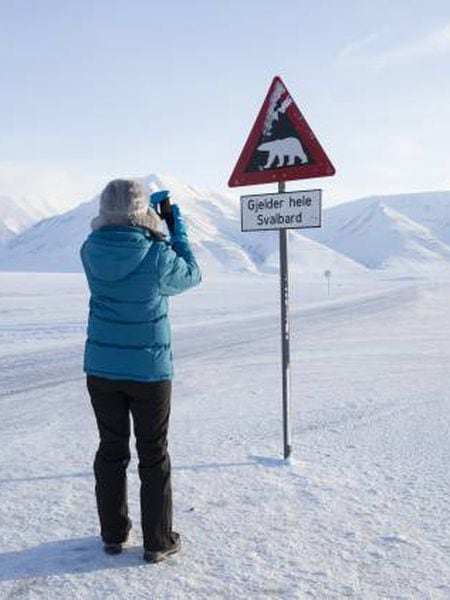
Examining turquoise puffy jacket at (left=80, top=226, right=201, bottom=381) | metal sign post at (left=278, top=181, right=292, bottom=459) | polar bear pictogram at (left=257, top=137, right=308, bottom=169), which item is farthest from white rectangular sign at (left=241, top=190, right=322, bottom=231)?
turquoise puffy jacket at (left=80, top=226, right=201, bottom=381)

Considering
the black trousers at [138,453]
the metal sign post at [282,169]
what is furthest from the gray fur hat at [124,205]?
the metal sign post at [282,169]

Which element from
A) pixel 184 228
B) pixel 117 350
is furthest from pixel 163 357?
pixel 184 228

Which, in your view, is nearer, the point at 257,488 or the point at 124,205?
the point at 124,205

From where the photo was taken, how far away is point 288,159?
16.8 ft

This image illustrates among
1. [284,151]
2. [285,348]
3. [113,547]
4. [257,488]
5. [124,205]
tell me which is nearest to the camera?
[124,205]

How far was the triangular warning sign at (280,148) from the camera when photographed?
501cm

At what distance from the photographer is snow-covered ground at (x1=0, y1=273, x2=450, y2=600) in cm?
337

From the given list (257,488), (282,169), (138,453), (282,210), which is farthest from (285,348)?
(138,453)

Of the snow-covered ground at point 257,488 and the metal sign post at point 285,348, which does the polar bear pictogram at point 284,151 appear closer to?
the metal sign post at point 285,348

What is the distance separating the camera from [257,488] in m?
4.63

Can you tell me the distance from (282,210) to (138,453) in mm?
2272

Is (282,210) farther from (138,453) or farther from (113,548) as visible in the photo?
(113,548)

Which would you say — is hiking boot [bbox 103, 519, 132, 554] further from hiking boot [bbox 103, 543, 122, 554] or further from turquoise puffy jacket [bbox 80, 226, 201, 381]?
turquoise puffy jacket [bbox 80, 226, 201, 381]

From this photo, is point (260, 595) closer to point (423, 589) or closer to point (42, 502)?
point (423, 589)
